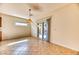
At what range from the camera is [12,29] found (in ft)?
6.81

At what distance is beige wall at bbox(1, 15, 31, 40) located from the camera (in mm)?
1969

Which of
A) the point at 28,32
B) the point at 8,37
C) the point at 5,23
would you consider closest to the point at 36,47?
the point at 28,32

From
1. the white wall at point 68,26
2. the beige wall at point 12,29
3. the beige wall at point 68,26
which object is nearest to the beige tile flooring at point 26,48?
the beige wall at point 12,29

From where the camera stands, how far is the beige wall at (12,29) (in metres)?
1.97

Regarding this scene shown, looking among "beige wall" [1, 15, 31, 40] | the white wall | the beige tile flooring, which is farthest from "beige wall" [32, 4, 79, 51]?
the beige tile flooring

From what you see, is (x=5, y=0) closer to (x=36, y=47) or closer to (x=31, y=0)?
(x=31, y=0)

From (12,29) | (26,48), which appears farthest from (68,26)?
(12,29)

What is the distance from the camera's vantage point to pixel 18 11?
1.99 metres

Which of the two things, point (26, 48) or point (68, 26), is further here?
point (68, 26)

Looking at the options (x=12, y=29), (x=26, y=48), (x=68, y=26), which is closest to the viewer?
(x=26, y=48)

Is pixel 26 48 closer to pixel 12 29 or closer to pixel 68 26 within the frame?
pixel 12 29

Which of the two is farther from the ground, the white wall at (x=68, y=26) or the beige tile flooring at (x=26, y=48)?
the white wall at (x=68, y=26)

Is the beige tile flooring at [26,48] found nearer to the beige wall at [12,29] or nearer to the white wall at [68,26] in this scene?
the beige wall at [12,29]

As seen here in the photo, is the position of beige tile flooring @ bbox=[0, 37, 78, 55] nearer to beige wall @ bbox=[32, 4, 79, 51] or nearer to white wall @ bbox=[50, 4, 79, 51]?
beige wall @ bbox=[32, 4, 79, 51]
